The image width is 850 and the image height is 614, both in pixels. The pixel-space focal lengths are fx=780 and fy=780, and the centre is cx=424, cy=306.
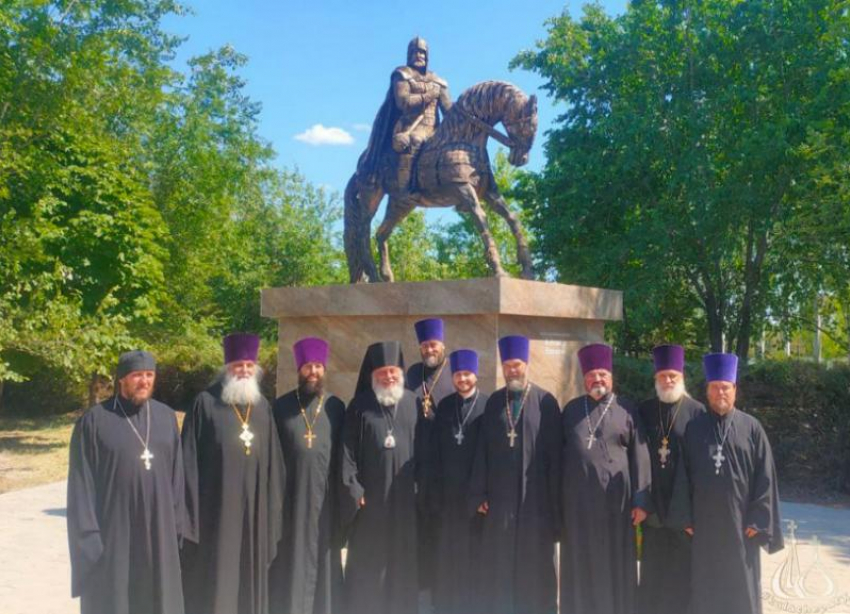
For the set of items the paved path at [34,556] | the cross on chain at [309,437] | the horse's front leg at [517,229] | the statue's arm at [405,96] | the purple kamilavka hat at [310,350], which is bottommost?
the paved path at [34,556]

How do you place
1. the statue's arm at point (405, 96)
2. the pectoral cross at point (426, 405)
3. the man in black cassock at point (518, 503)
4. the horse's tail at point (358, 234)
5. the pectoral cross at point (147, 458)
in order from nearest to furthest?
the pectoral cross at point (147, 458) < the man in black cassock at point (518, 503) < the pectoral cross at point (426, 405) < the statue's arm at point (405, 96) < the horse's tail at point (358, 234)

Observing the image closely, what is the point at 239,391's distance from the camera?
15.0 ft

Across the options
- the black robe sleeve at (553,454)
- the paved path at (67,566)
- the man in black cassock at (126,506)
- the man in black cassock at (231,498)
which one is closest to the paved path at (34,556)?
the paved path at (67,566)

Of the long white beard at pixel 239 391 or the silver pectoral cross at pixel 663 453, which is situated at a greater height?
the long white beard at pixel 239 391

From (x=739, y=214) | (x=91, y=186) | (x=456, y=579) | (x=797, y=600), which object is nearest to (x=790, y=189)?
(x=739, y=214)

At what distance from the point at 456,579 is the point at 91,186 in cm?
1222

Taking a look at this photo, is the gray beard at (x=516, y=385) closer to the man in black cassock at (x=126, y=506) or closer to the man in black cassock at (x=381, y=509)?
the man in black cassock at (x=381, y=509)

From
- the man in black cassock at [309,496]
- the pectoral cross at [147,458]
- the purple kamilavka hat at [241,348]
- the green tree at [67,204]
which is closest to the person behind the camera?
the pectoral cross at [147,458]

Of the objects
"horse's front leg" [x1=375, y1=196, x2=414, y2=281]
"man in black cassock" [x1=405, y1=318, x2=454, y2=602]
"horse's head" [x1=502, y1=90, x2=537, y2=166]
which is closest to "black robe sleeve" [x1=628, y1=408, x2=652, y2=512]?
"man in black cassock" [x1=405, y1=318, x2=454, y2=602]

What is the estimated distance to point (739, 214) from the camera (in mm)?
13305

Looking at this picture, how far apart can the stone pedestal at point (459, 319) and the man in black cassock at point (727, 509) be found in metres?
1.96

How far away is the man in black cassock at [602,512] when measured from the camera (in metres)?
4.32

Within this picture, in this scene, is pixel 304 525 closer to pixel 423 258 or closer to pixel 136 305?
pixel 136 305

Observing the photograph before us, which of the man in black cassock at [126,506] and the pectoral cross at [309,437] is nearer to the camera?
the man in black cassock at [126,506]
